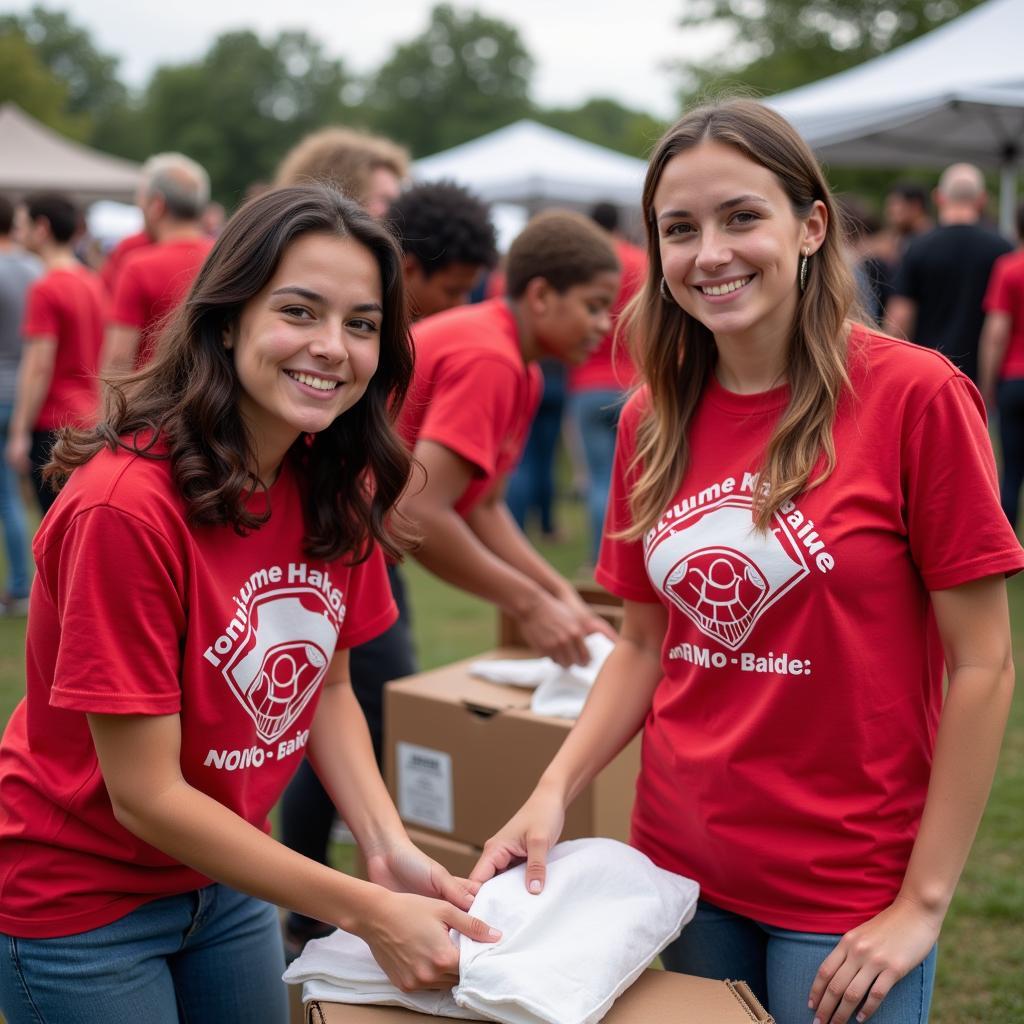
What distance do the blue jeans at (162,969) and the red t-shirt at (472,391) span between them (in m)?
1.16

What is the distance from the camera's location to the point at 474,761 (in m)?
2.70

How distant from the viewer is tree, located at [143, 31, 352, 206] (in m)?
49.0

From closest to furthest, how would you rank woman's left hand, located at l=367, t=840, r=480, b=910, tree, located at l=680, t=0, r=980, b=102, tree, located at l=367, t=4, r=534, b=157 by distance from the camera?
woman's left hand, located at l=367, t=840, r=480, b=910
tree, located at l=680, t=0, r=980, b=102
tree, located at l=367, t=4, r=534, b=157

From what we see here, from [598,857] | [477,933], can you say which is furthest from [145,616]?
[598,857]

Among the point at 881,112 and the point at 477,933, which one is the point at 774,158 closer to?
the point at 477,933

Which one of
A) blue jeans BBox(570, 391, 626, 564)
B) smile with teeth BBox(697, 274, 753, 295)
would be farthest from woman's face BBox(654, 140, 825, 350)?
blue jeans BBox(570, 391, 626, 564)

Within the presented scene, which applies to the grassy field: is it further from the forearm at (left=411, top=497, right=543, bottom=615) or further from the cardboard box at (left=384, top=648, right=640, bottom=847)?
the forearm at (left=411, top=497, right=543, bottom=615)

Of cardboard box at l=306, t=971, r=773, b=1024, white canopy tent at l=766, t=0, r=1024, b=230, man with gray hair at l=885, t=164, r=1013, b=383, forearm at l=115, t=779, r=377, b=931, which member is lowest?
cardboard box at l=306, t=971, r=773, b=1024

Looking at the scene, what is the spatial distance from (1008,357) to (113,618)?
6.06 metres

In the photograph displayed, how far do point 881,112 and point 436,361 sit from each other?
18.1ft

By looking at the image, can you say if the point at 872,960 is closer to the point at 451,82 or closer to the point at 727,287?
the point at 727,287

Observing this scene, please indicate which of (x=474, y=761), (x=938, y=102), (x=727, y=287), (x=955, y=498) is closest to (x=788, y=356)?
(x=727, y=287)

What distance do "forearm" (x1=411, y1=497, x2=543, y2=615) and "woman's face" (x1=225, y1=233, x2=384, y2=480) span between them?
105 cm

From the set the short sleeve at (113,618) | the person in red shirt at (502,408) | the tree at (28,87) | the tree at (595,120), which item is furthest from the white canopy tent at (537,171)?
the tree at (595,120)
